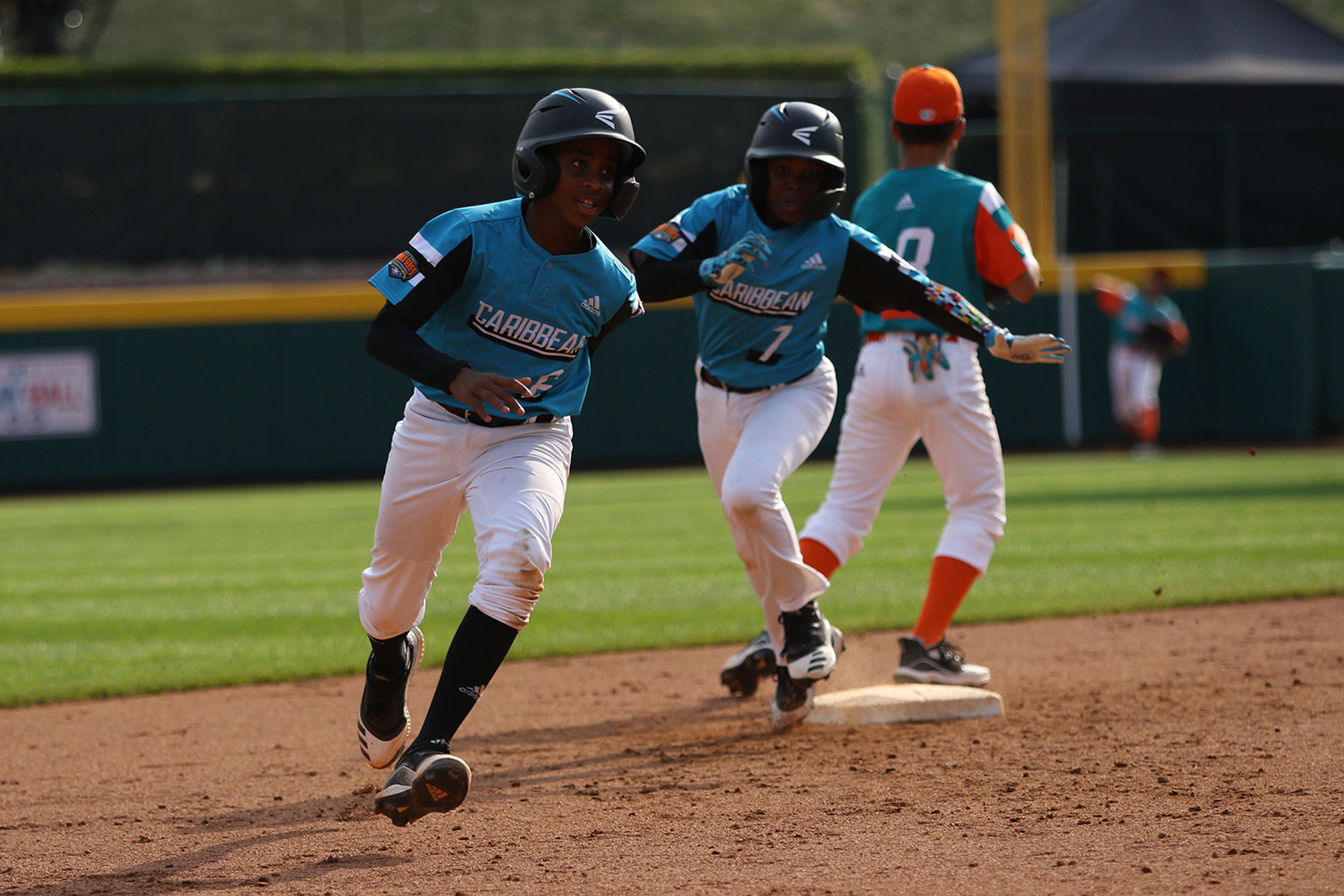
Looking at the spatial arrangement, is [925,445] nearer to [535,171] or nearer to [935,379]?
[935,379]

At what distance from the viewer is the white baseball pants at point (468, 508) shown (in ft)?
11.8

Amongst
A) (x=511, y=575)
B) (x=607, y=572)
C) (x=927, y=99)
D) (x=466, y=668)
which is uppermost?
(x=927, y=99)

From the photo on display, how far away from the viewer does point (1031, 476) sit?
45.2 ft

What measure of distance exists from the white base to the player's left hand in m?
1.20

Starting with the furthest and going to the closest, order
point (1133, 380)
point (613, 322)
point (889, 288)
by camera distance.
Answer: point (1133, 380) < point (889, 288) < point (613, 322)

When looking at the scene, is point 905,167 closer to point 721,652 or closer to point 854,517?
point 854,517

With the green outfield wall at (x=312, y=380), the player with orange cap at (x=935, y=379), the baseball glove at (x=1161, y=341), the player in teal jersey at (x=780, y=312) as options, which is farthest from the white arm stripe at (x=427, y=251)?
the baseball glove at (x=1161, y=341)

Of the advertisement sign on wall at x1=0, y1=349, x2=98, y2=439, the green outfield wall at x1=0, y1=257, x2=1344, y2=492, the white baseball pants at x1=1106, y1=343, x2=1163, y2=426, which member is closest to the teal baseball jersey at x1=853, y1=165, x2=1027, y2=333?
the green outfield wall at x1=0, y1=257, x2=1344, y2=492

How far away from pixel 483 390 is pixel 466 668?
2.29 feet

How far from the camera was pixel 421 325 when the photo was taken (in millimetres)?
3699

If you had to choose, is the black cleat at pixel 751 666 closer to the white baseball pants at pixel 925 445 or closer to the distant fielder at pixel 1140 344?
the white baseball pants at pixel 925 445

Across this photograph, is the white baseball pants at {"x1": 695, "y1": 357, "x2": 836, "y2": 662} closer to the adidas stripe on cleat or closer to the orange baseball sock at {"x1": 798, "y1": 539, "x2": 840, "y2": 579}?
the orange baseball sock at {"x1": 798, "y1": 539, "x2": 840, "y2": 579}

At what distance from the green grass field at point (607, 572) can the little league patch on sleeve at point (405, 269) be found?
10.0 feet

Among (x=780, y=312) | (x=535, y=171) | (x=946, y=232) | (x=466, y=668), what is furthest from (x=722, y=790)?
(x=946, y=232)
